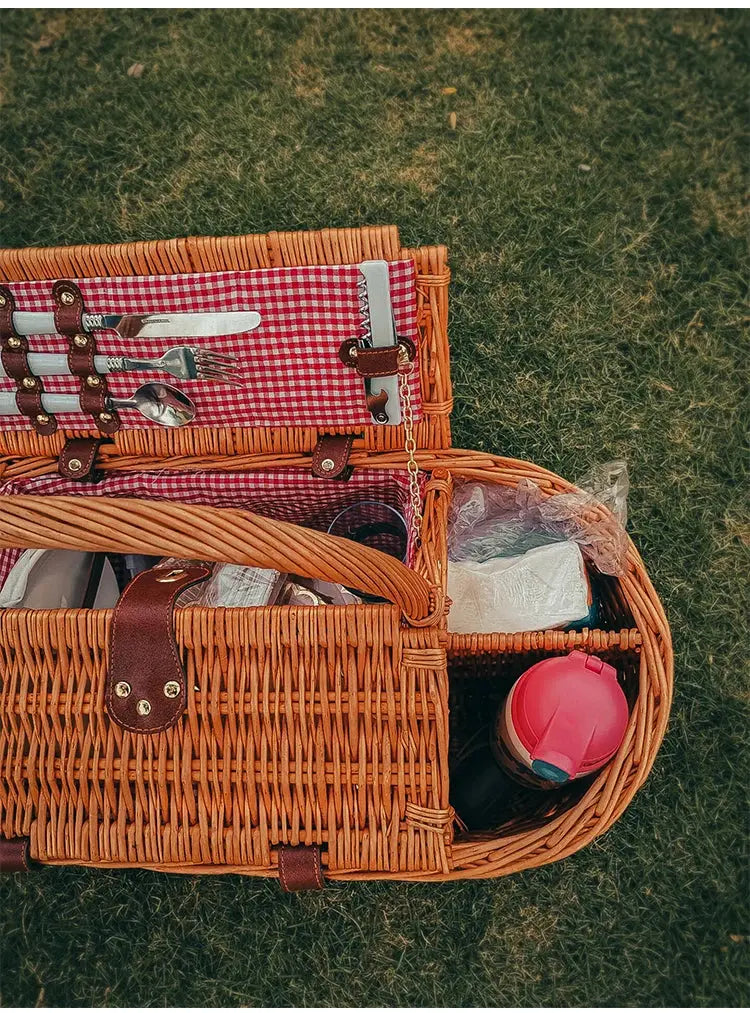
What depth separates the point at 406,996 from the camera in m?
1.16

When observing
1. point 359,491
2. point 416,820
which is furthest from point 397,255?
point 416,820

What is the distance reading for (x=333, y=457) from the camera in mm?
994

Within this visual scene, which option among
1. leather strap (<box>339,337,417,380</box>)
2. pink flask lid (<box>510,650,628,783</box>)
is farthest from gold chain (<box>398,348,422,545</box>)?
pink flask lid (<box>510,650,628,783</box>)

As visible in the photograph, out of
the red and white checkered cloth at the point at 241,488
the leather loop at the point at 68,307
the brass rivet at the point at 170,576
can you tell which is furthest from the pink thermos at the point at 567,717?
the leather loop at the point at 68,307

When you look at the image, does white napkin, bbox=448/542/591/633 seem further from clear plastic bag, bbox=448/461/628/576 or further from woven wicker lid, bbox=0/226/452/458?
woven wicker lid, bbox=0/226/452/458

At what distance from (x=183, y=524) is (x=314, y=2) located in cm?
113

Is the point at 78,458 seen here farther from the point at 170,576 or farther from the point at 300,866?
the point at 300,866

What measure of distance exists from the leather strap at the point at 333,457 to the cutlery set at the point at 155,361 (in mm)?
131

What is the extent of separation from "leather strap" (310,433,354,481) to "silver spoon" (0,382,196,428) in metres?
0.17

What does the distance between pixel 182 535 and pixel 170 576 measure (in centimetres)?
19

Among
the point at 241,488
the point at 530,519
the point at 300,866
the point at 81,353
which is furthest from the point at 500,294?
the point at 300,866

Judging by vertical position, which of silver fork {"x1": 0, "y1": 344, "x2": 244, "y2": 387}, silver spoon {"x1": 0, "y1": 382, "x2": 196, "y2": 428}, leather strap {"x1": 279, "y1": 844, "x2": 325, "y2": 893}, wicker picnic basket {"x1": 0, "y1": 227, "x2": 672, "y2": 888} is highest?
silver fork {"x1": 0, "y1": 344, "x2": 244, "y2": 387}

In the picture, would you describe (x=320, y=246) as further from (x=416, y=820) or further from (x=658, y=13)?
(x=658, y=13)

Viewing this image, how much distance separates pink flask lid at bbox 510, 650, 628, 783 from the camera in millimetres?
807
